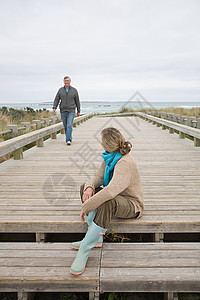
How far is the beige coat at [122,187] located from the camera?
2152mm

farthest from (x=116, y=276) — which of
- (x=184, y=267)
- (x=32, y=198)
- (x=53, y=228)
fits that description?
(x=32, y=198)

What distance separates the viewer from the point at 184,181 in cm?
388

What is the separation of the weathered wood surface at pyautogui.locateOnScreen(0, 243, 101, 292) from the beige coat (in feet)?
1.32

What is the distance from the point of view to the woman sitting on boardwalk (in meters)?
2.10

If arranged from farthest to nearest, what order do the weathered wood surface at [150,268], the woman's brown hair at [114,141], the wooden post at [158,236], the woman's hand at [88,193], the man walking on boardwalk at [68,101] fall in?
1. the man walking on boardwalk at [68,101]
2. the wooden post at [158,236]
3. the woman's hand at [88,193]
4. the woman's brown hair at [114,141]
5. the weathered wood surface at [150,268]

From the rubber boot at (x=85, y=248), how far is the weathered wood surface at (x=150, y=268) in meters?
0.15

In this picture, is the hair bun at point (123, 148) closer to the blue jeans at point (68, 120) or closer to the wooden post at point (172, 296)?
the wooden post at point (172, 296)

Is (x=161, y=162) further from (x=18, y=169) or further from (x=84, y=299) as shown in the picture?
(x=84, y=299)

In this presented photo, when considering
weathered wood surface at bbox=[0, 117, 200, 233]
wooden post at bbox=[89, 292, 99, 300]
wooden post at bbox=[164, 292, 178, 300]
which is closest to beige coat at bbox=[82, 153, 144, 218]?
weathered wood surface at bbox=[0, 117, 200, 233]

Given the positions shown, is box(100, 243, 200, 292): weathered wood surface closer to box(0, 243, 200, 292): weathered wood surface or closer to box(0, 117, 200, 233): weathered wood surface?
box(0, 243, 200, 292): weathered wood surface

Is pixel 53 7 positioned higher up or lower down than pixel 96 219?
higher up

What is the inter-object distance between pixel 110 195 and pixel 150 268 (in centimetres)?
60

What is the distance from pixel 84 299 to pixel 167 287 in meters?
0.67

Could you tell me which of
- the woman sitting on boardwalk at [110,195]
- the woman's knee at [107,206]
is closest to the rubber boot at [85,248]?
the woman sitting on boardwalk at [110,195]
